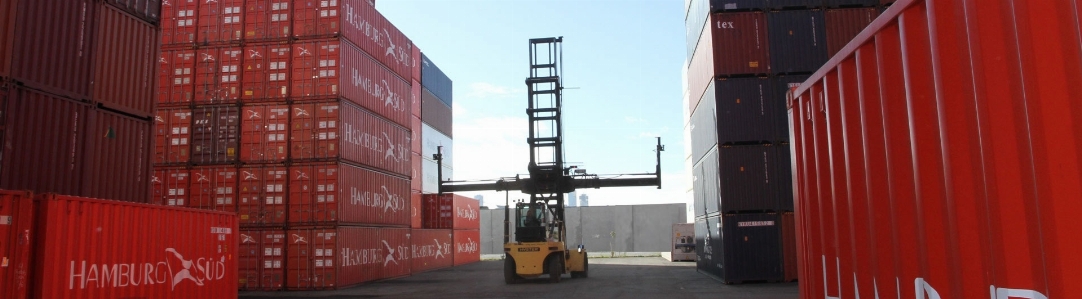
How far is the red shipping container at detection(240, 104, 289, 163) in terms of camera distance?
902 inches

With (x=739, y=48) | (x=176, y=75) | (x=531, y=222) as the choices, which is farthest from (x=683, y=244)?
(x=176, y=75)

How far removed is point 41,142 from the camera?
38.3 ft

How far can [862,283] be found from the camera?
540cm

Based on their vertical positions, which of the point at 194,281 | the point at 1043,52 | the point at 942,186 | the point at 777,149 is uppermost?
the point at 777,149

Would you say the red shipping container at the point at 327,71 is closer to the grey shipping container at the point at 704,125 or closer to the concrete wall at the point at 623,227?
the grey shipping container at the point at 704,125

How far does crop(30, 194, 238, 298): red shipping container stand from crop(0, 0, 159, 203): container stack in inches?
64.6

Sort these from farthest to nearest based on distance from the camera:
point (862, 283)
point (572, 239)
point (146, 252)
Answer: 1. point (572, 239)
2. point (146, 252)
3. point (862, 283)

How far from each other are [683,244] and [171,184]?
2824cm

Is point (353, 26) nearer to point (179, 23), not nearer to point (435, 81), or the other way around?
point (179, 23)

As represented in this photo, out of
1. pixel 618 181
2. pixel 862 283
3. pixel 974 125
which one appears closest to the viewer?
pixel 974 125

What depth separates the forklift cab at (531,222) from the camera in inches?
931

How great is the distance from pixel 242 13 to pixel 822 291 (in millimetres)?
20789

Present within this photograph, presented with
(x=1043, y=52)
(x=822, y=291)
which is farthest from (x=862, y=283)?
(x=1043, y=52)

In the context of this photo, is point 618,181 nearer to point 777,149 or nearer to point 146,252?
point 777,149
